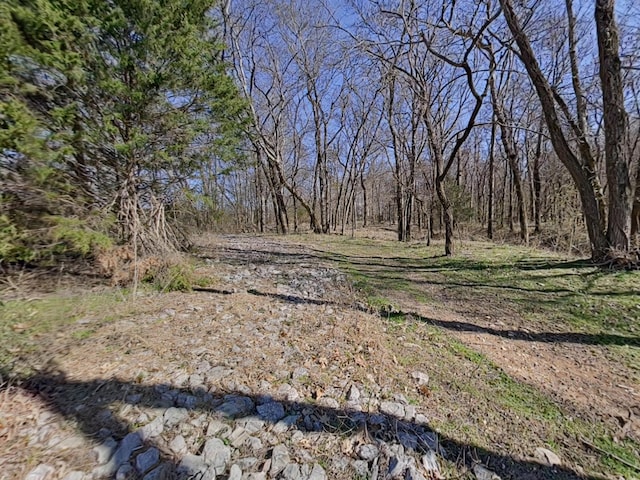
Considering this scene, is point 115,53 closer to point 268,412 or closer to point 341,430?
point 268,412

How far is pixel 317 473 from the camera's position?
5.20 feet

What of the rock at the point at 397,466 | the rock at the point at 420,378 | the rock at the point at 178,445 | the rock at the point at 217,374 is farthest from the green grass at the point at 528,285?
the rock at the point at 178,445

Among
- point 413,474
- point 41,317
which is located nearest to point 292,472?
point 413,474

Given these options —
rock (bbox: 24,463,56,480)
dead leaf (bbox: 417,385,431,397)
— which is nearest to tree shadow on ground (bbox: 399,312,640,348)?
dead leaf (bbox: 417,385,431,397)

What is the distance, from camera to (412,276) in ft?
19.5

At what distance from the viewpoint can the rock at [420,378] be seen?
2.38 meters

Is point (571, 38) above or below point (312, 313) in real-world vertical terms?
above

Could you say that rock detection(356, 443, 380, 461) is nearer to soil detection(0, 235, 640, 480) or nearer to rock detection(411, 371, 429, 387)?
soil detection(0, 235, 640, 480)

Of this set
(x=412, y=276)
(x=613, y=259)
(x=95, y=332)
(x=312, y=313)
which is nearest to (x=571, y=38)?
(x=613, y=259)

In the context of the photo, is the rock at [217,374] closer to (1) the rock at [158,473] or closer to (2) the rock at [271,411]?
(2) the rock at [271,411]

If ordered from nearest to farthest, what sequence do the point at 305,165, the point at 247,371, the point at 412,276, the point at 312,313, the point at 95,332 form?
the point at 247,371 < the point at 95,332 < the point at 312,313 < the point at 412,276 < the point at 305,165

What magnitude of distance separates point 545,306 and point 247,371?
423 cm

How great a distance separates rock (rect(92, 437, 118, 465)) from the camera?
160 cm

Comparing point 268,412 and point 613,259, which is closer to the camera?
point 268,412
